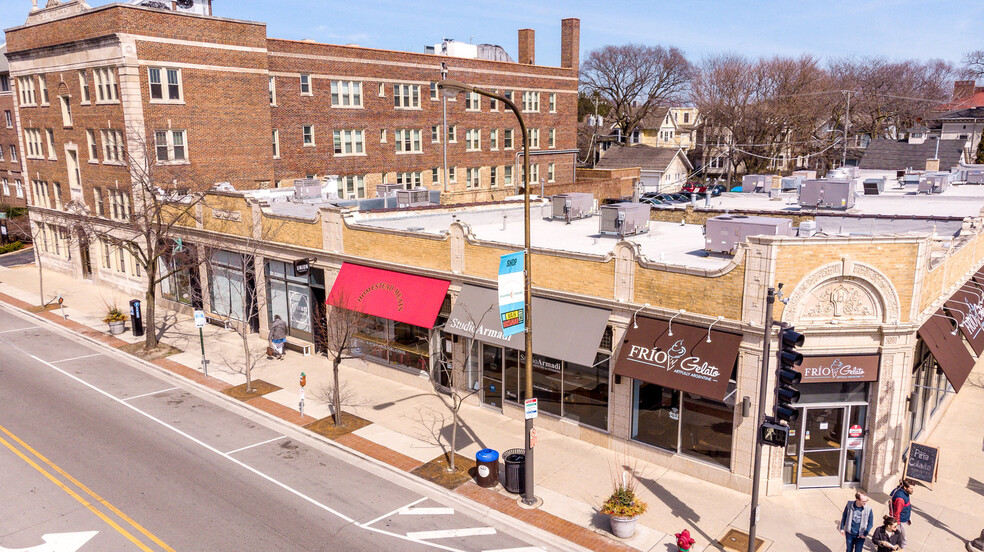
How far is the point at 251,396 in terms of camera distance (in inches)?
929

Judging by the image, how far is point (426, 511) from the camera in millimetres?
16250

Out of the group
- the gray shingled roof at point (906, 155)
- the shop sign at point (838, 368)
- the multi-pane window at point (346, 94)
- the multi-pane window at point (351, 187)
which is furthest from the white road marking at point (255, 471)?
the gray shingled roof at point (906, 155)

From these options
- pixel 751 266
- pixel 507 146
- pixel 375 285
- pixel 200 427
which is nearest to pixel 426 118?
pixel 507 146

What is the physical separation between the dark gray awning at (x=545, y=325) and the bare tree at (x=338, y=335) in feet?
10.9

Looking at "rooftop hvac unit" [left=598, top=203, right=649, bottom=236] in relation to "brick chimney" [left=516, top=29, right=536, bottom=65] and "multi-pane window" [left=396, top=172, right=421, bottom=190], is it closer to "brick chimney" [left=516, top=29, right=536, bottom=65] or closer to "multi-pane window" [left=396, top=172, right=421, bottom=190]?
"multi-pane window" [left=396, top=172, right=421, bottom=190]

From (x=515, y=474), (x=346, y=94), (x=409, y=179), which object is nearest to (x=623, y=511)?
(x=515, y=474)

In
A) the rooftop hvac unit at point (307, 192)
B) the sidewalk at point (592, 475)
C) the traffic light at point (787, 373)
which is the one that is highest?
the rooftop hvac unit at point (307, 192)

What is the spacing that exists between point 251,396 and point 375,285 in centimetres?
567

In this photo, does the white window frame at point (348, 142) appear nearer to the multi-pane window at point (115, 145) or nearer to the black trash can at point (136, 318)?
the multi-pane window at point (115, 145)

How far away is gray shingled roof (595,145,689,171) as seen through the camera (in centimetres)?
7914

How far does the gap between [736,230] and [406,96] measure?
39541 mm

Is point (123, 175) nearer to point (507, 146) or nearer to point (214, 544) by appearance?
point (214, 544)

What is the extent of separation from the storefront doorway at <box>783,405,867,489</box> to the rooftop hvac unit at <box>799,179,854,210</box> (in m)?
12.7

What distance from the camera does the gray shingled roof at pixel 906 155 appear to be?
156 feet
